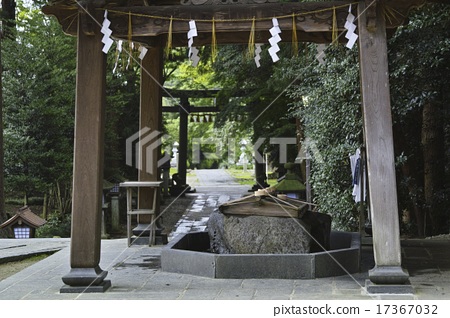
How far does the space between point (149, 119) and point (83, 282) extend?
385 centimetres

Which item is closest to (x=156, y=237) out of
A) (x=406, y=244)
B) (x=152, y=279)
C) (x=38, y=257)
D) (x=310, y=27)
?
(x=38, y=257)

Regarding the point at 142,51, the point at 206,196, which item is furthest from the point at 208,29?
the point at 206,196

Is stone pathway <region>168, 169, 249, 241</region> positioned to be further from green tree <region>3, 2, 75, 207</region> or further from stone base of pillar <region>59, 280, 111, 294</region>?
stone base of pillar <region>59, 280, 111, 294</region>

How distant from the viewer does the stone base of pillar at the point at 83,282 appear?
662 cm

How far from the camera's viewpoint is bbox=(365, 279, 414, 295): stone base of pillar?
20.4ft

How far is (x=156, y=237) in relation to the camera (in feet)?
33.0

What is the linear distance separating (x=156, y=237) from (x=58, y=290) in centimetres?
333

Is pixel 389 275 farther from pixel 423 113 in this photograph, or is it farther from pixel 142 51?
pixel 423 113

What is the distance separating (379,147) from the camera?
21.2ft

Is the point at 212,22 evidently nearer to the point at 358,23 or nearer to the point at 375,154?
the point at 358,23

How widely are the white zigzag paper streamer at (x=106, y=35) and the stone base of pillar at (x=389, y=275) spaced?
11.4 feet

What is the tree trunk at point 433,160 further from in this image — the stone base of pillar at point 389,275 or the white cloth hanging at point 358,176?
the stone base of pillar at point 389,275

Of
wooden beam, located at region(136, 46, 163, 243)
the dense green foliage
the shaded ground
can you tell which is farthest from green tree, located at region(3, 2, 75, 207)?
wooden beam, located at region(136, 46, 163, 243)

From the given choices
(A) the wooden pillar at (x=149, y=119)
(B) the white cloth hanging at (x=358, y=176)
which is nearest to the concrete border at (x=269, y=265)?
(B) the white cloth hanging at (x=358, y=176)
